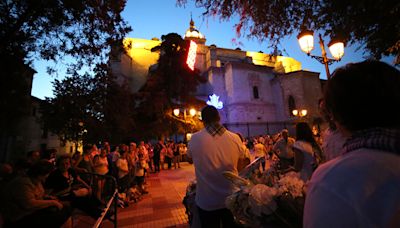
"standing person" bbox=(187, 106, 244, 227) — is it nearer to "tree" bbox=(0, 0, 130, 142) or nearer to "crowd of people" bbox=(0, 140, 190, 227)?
"crowd of people" bbox=(0, 140, 190, 227)

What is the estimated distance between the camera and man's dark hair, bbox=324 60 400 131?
2.77ft

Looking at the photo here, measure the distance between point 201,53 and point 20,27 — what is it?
35103 mm

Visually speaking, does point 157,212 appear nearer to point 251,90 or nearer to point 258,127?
point 258,127

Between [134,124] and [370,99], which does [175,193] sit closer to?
[370,99]

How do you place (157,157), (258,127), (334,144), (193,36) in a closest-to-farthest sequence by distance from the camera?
(334,144) → (157,157) → (258,127) → (193,36)

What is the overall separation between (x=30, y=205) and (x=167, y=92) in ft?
72.4

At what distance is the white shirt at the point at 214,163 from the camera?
230cm

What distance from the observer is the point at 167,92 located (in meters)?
25.0

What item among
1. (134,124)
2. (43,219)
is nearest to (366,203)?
(43,219)

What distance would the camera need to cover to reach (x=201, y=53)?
41.0 meters

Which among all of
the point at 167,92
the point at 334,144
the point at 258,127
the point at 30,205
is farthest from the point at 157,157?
the point at 258,127

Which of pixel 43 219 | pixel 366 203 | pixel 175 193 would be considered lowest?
pixel 175 193

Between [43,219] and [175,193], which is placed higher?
[43,219]

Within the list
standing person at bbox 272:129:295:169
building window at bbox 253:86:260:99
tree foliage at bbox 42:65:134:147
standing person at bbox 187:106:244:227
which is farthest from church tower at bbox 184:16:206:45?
standing person at bbox 187:106:244:227
